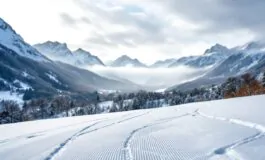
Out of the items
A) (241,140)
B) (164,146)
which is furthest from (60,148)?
(241,140)

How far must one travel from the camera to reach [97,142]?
1466cm

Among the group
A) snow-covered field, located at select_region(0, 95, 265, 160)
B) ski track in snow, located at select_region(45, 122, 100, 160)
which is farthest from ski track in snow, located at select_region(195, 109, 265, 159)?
ski track in snow, located at select_region(45, 122, 100, 160)

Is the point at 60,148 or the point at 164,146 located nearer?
the point at 164,146

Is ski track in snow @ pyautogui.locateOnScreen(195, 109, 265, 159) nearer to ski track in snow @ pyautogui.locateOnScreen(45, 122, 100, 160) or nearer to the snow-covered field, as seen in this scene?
the snow-covered field

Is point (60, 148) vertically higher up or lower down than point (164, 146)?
higher up

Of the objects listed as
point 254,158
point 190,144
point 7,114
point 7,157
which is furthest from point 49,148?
point 7,114

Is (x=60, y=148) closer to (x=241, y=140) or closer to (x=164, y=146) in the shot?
(x=164, y=146)

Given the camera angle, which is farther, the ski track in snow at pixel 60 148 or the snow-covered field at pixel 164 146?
the ski track in snow at pixel 60 148

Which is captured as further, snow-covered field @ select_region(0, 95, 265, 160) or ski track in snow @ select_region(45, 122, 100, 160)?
ski track in snow @ select_region(45, 122, 100, 160)

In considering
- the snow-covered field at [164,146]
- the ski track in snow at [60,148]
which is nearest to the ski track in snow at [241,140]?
the snow-covered field at [164,146]

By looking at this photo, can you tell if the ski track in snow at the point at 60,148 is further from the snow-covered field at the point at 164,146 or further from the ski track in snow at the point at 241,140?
the ski track in snow at the point at 241,140

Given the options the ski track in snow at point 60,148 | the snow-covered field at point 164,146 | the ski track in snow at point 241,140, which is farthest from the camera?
the ski track in snow at point 60,148

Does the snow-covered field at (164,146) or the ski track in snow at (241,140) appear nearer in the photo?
the ski track in snow at (241,140)

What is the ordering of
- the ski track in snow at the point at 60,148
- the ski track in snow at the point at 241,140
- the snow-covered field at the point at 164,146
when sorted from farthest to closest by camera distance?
1. the ski track in snow at the point at 60,148
2. the snow-covered field at the point at 164,146
3. the ski track in snow at the point at 241,140
